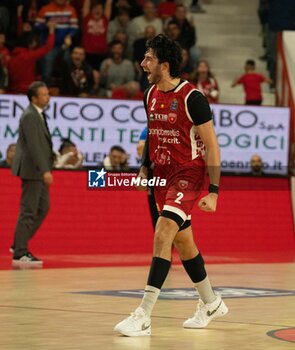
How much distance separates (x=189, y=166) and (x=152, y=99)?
2.02ft

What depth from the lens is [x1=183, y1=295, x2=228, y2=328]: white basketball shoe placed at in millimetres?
8766

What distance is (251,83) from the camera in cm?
2205

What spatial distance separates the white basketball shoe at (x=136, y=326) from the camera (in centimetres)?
823

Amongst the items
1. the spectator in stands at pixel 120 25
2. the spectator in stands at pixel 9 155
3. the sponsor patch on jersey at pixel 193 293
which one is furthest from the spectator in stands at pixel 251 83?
the sponsor patch on jersey at pixel 193 293

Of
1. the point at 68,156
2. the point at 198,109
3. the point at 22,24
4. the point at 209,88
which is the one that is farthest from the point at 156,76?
the point at 22,24

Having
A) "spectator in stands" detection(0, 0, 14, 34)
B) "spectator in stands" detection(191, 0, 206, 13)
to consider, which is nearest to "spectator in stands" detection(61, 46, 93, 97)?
"spectator in stands" detection(0, 0, 14, 34)

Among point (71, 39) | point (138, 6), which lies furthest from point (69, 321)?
point (138, 6)

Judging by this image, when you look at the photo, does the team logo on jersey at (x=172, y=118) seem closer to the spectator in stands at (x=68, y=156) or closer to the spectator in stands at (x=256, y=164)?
the spectator in stands at (x=68, y=156)

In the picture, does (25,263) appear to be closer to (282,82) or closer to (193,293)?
(193,293)

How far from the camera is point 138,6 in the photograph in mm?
23625

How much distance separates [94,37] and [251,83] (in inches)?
119

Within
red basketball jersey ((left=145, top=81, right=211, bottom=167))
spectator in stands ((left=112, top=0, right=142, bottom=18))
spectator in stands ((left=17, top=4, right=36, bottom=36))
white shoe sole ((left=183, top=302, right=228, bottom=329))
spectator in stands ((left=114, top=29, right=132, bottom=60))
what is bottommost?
white shoe sole ((left=183, top=302, right=228, bottom=329))

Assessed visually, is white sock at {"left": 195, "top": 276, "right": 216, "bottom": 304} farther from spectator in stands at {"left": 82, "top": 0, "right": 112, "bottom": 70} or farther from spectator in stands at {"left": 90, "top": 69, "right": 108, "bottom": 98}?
spectator in stands at {"left": 82, "top": 0, "right": 112, "bottom": 70}

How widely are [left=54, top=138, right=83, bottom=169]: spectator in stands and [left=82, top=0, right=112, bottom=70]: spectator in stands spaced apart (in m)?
4.39
